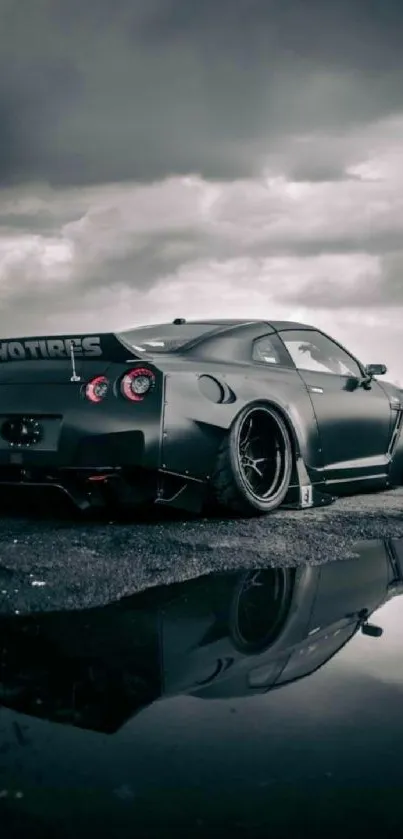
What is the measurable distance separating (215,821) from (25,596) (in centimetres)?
211

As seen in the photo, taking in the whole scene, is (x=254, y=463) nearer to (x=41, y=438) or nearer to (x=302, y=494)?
(x=302, y=494)

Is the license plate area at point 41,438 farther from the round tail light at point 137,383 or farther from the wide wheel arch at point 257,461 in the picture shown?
the wide wheel arch at point 257,461

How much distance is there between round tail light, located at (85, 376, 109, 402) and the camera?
572 centimetres

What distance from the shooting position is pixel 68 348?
5.86 meters

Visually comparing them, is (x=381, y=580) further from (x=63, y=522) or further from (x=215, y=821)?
(x=215, y=821)

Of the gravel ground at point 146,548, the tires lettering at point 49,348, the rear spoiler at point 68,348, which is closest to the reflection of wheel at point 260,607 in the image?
the gravel ground at point 146,548

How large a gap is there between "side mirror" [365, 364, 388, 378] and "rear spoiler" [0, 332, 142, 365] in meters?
2.66

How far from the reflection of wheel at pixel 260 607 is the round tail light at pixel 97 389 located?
153cm

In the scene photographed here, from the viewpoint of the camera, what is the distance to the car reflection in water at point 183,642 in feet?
9.13

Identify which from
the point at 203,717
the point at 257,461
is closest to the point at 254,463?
the point at 257,461

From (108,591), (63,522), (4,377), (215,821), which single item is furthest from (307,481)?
(215,821)

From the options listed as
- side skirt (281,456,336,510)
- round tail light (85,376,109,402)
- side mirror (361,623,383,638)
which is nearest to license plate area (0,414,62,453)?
round tail light (85,376,109,402)

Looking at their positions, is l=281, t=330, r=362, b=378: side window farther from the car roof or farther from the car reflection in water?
the car reflection in water

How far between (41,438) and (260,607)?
220 centimetres
